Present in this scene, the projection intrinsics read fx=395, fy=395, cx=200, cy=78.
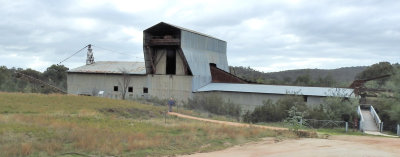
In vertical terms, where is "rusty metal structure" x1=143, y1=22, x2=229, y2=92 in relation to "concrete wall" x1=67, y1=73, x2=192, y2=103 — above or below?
above

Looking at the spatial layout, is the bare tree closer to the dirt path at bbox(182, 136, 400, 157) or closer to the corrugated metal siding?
the corrugated metal siding

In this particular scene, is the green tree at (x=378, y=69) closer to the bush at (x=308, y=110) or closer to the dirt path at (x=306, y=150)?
the bush at (x=308, y=110)

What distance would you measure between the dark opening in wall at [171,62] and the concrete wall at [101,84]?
11.8ft

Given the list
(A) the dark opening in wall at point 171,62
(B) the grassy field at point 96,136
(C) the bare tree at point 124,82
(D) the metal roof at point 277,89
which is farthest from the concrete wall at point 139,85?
(B) the grassy field at point 96,136

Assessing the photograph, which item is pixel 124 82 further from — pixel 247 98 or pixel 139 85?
pixel 247 98

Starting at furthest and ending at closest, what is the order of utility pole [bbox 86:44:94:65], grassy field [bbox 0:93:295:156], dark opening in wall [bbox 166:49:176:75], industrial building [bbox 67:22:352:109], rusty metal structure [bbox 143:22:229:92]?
utility pole [bbox 86:44:94:65], dark opening in wall [bbox 166:49:176:75], rusty metal structure [bbox 143:22:229:92], industrial building [bbox 67:22:352:109], grassy field [bbox 0:93:295:156]

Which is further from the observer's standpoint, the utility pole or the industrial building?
the utility pole

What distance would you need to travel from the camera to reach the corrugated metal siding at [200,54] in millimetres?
50938

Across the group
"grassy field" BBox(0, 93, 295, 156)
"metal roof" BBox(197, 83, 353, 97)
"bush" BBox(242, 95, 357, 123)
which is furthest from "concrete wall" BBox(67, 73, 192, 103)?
"grassy field" BBox(0, 93, 295, 156)

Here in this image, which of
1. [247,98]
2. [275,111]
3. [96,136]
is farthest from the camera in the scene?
[247,98]

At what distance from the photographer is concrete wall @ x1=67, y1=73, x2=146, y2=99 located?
178ft

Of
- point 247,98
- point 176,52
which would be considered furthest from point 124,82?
point 247,98

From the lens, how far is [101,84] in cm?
5691

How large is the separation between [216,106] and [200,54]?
39.6ft
